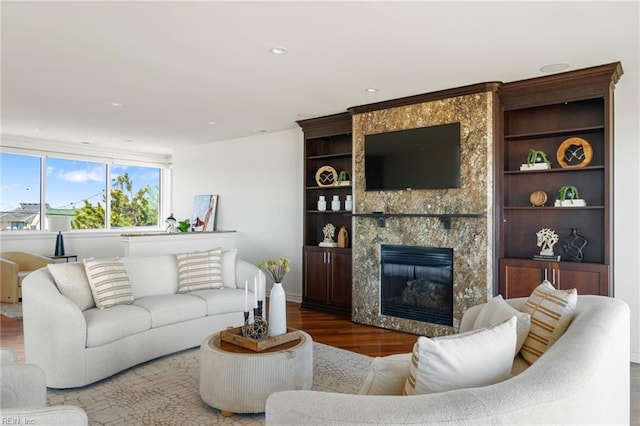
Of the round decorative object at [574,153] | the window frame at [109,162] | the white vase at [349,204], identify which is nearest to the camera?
the round decorative object at [574,153]

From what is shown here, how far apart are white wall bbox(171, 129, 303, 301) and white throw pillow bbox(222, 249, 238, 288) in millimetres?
1777

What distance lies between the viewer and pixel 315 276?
588 cm

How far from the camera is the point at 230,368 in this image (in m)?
2.68

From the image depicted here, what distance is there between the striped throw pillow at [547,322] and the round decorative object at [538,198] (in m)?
2.41

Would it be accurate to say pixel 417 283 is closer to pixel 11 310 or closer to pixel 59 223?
pixel 11 310

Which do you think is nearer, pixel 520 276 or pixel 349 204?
pixel 520 276

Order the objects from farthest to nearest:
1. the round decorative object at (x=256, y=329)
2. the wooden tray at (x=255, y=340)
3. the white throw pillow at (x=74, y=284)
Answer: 1. the white throw pillow at (x=74, y=284)
2. the round decorative object at (x=256, y=329)
3. the wooden tray at (x=255, y=340)

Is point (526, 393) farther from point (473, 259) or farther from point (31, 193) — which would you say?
point (31, 193)

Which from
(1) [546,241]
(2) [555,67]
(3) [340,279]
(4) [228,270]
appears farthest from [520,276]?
(4) [228,270]

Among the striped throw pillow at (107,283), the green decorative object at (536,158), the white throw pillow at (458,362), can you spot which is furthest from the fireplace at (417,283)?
the white throw pillow at (458,362)

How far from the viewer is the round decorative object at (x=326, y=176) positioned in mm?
5977

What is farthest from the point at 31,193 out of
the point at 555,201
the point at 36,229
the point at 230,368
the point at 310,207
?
the point at 555,201

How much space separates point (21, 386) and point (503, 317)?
2.22 m

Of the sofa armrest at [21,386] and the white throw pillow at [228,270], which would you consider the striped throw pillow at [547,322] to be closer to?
the sofa armrest at [21,386]
